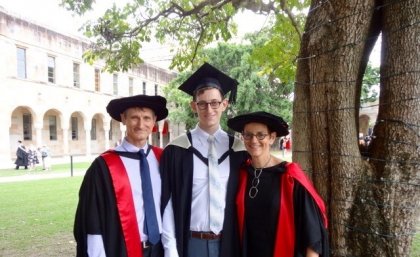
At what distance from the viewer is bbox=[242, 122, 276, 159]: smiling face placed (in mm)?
2426

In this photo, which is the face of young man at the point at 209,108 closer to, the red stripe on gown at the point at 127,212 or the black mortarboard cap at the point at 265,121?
the black mortarboard cap at the point at 265,121

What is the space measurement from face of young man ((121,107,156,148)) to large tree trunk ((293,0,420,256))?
1.23 meters

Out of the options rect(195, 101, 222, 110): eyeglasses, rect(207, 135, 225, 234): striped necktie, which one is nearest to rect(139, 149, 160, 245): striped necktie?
rect(207, 135, 225, 234): striped necktie

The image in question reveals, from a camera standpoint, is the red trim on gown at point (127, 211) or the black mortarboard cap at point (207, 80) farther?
the black mortarboard cap at point (207, 80)

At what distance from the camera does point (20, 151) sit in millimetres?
18141

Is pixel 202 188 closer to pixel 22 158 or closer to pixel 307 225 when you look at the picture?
pixel 307 225

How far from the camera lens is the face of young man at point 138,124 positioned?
105 inches

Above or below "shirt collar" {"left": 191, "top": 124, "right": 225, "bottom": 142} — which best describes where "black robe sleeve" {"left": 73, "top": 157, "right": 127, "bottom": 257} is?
below

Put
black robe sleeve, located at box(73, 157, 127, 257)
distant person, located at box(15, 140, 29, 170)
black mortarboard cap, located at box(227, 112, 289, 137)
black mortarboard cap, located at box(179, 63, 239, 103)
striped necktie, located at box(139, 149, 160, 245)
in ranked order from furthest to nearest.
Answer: distant person, located at box(15, 140, 29, 170)
black mortarboard cap, located at box(179, 63, 239, 103)
striped necktie, located at box(139, 149, 160, 245)
black robe sleeve, located at box(73, 157, 127, 257)
black mortarboard cap, located at box(227, 112, 289, 137)

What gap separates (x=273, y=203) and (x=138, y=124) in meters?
1.11

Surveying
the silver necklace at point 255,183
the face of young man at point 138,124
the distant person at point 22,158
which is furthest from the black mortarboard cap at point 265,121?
the distant person at point 22,158

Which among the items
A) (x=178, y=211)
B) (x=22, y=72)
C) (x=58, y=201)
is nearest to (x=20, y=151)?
(x=22, y=72)

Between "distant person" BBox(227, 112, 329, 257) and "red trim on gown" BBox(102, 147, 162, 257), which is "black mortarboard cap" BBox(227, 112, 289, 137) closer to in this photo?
"distant person" BBox(227, 112, 329, 257)

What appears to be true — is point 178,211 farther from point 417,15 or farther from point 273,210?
point 417,15
